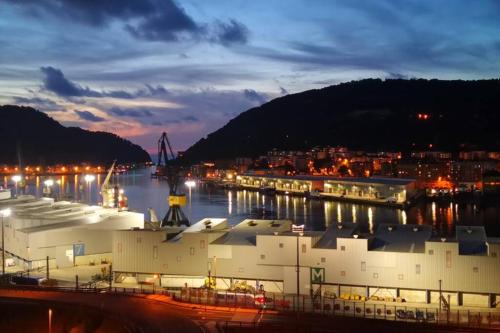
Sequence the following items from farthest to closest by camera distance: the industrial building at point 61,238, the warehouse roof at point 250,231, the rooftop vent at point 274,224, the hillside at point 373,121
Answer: the hillside at point 373,121 < the industrial building at point 61,238 < the rooftop vent at point 274,224 < the warehouse roof at point 250,231

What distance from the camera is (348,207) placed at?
81.5ft

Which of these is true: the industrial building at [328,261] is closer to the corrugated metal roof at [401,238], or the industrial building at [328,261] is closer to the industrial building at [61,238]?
the corrugated metal roof at [401,238]

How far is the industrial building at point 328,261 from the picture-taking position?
6871mm

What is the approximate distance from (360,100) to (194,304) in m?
66.3

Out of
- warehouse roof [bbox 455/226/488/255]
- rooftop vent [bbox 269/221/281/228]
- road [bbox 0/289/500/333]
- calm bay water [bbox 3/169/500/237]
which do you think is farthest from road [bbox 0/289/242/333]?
calm bay water [bbox 3/169/500/237]

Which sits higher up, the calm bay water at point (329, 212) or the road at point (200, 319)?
the road at point (200, 319)

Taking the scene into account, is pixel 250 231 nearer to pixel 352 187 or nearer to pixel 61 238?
pixel 61 238

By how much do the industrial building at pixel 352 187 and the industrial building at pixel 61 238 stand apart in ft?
54.6

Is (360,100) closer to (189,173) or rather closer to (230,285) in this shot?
(189,173)

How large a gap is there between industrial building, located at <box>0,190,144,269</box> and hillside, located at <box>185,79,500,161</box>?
4143cm

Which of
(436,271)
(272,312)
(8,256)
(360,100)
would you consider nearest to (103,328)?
(272,312)

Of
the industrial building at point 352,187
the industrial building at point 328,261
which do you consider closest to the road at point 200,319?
the industrial building at point 328,261

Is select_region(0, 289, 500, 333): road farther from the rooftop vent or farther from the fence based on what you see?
the rooftop vent

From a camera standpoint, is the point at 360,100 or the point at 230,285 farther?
the point at 360,100
